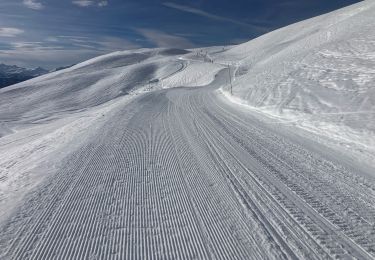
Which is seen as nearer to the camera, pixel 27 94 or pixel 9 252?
pixel 9 252

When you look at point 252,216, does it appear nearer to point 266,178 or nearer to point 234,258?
point 234,258

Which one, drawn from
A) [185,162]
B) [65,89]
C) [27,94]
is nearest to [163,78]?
[65,89]

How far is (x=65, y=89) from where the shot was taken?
4928cm

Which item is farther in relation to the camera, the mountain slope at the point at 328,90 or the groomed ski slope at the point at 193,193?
the mountain slope at the point at 328,90

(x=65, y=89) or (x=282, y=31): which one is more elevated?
(x=282, y=31)

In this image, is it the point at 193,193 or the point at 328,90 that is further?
the point at 328,90

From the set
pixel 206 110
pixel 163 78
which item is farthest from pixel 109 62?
pixel 206 110

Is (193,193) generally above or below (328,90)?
below

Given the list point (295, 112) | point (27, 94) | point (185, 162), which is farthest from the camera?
point (27, 94)

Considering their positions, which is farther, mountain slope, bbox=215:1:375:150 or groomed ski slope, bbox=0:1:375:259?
mountain slope, bbox=215:1:375:150

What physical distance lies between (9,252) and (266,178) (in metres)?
5.42

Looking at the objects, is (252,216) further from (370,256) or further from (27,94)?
(27,94)

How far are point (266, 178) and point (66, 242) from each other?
15.1 feet

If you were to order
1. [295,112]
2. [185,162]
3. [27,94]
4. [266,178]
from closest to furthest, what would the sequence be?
[266,178], [185,162], [295,112], [27,94]
